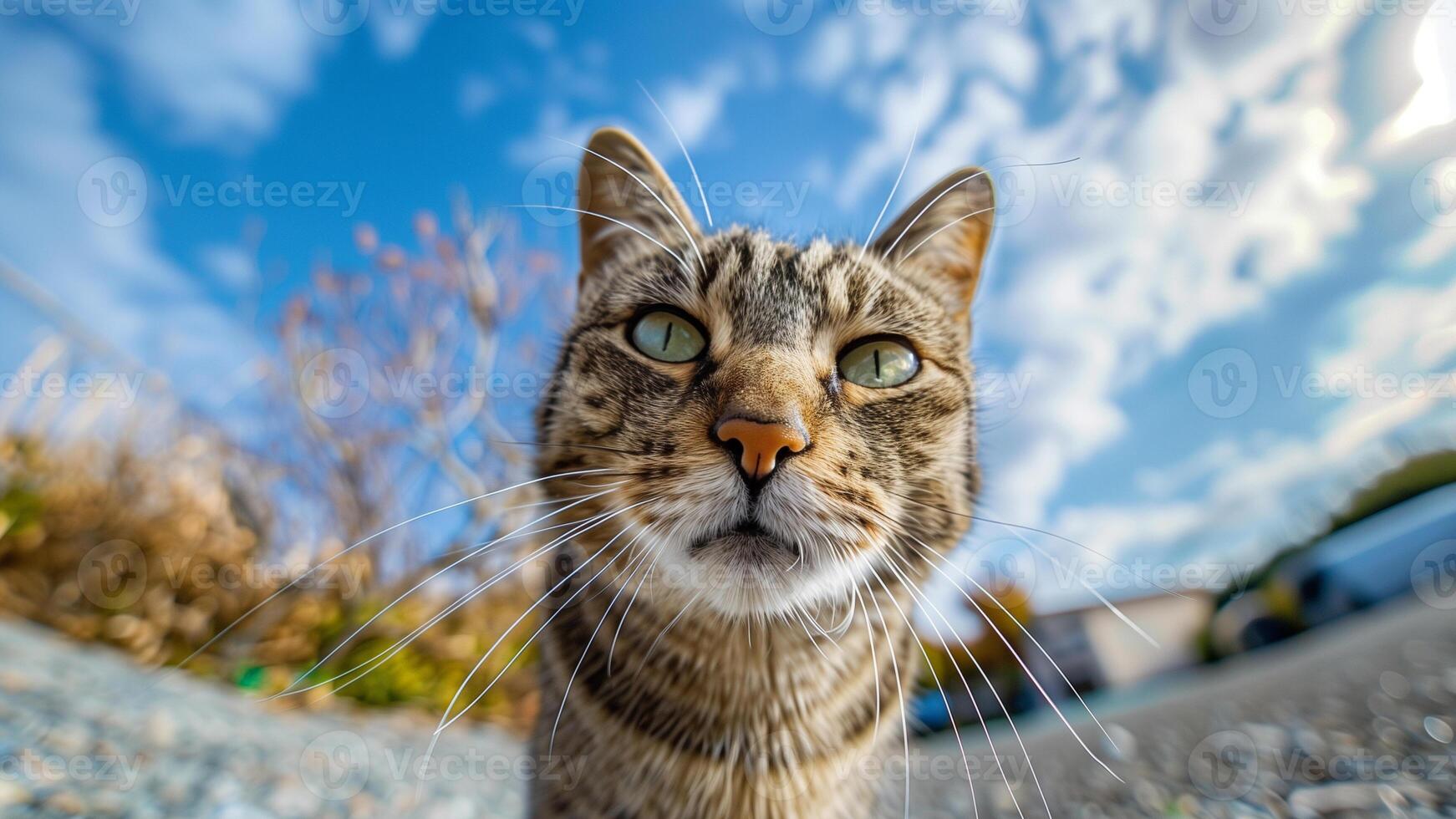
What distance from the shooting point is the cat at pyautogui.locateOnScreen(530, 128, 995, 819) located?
102cm

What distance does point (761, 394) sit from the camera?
1034 mm

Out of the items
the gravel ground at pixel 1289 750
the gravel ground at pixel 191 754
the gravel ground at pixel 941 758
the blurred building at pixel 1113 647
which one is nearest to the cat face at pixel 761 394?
the gravel ground at pixel 941 758

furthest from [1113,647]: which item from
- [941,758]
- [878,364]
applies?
[878,364]

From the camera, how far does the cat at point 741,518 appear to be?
1.02 meters

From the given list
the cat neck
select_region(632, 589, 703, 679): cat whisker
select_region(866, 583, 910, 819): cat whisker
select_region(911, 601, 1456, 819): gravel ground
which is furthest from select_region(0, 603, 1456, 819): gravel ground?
select_region(632, 589, 703, 679): cat whisker

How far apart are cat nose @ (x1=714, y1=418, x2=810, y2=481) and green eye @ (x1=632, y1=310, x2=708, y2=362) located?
41 cm

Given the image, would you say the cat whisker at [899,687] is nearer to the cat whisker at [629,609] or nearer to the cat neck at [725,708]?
the cat neck at [725,708]

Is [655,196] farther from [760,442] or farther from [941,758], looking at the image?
[941,758]

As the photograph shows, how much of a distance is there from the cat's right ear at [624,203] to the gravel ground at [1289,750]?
6.82ft

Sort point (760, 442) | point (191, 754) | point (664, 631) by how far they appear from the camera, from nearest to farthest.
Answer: point (760, 442), point (664, 631), point (191, 754)

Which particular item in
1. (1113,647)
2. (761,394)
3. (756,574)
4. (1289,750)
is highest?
(761,394)

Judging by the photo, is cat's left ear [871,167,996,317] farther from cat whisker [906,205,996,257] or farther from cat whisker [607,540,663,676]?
cat whisker [607,540,663,676]

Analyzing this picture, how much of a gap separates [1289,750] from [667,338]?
225cm

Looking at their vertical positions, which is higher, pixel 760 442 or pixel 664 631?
pixel 760 442
